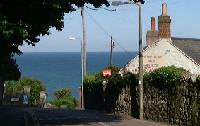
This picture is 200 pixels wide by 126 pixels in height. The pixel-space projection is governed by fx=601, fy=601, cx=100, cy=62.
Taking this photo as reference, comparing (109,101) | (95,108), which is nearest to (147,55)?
(95,108)

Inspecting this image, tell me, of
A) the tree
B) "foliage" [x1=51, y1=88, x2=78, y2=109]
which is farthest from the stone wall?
"foliage" [x1=51, y1=88, x2=78, y2=109]

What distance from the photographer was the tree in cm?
2045

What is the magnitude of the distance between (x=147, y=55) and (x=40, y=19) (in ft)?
86.4

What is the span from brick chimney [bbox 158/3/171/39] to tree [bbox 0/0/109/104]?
21885mm

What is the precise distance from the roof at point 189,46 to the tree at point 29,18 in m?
23.8

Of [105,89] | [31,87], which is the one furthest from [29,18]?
[31,87]

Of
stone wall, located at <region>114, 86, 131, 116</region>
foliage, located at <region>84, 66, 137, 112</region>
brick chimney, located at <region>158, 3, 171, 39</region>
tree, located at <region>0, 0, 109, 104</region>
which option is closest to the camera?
tree, located at <region>0, 0, 109, 104</region>

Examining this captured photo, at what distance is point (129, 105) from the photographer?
3434cm

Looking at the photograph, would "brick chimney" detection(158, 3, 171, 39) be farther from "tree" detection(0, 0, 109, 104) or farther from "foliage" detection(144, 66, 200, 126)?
"tree" detection(0, 0, 109, 104)

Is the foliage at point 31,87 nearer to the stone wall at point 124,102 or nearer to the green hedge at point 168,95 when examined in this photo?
the stone wall at point 124,102

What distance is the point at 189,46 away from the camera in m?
49.4

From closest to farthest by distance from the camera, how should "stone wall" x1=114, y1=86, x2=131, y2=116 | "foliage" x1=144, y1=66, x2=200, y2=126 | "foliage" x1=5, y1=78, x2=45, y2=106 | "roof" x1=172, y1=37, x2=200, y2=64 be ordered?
"foliage" x1=144, y1=66, x2=200, y2=126
"stone wall" x1=114, y1=86, x2=131, y2=116
"roof" x1=172, y1=37, x2=200, y2=64
"foliage" x1=5, y1=78, x2=45, y2=106

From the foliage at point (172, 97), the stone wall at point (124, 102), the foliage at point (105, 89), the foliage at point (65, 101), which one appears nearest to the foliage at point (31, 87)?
the foliage at point (65, 101)

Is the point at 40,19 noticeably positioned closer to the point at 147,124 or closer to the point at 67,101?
the point at 147,124
